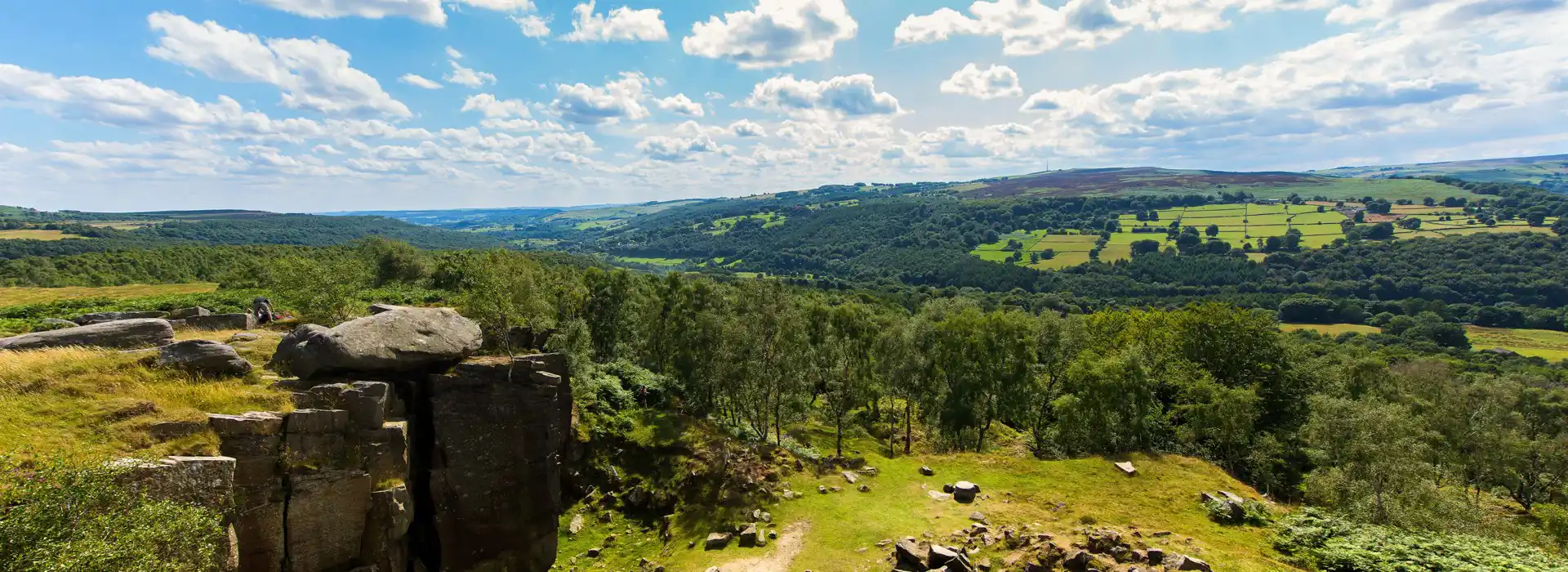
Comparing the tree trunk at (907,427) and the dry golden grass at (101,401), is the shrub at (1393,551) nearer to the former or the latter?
the tree trunk at (907,427)

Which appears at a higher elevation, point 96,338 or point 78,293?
point 96,338

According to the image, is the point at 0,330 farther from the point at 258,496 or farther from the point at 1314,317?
the point at 1314,317

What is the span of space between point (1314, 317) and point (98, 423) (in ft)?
601

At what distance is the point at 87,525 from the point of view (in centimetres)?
1095

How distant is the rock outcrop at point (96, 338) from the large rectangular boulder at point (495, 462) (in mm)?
9982

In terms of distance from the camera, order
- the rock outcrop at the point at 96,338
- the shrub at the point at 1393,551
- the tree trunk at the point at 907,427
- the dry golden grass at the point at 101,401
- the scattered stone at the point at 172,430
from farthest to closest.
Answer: the tree trunk at the point at 907,427, the rock outcrop at the point at 96,338, the shrub at the point at 1393,551, the scattered stone at the point at 172,430, the dry golden grass at the point at 101,401

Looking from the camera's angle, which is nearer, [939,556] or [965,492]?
[939,556]

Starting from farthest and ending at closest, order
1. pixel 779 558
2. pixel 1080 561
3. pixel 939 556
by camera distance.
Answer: pixel 779 558 < pixel 939 556 < pixel 1080 561

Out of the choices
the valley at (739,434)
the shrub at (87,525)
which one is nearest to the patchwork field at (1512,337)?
the valley at (739,434)

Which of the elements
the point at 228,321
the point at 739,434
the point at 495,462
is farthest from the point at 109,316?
the point at 739,434

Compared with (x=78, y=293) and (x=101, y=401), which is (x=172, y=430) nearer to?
(x=101, y=401)

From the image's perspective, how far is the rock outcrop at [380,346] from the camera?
20.6m

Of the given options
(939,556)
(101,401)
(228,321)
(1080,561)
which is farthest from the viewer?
(228,321)

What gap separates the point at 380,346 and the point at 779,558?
1827 centimetres
